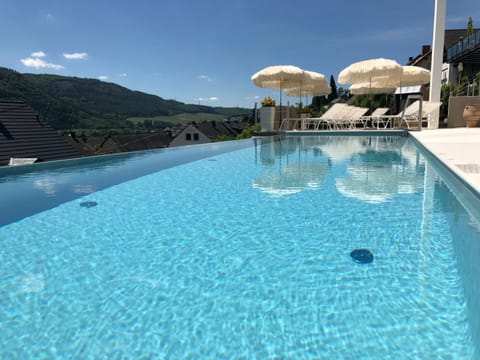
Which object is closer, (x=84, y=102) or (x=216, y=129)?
(x=216, y=129)

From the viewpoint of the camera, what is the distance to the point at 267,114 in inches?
538

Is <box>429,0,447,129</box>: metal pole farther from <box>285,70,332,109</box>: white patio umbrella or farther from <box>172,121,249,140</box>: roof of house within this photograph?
<box>172,121,249,140</box>: roof of house

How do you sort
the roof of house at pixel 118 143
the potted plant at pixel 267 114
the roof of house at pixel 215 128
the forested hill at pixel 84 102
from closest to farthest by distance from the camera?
1. the potted plant at pixel 267 114
2. the roof of house at pixel 118 143
3. the roof of house at pixel 215 128
4. the forested hill at pixel 84 102

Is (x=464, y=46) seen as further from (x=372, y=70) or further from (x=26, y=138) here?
(x=26, y=138)

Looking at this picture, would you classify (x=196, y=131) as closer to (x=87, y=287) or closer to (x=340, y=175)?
(x=340, y=175)

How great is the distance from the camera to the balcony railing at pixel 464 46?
19.2m

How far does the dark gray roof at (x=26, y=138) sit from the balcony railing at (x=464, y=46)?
23.0 metres

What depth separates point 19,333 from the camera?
1706 mm

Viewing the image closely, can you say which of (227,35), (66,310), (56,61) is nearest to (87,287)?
(66,310)

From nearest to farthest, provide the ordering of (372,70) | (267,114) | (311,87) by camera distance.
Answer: (372,70) → (267,114) → (311,87)

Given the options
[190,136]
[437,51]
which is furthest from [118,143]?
[437,51]

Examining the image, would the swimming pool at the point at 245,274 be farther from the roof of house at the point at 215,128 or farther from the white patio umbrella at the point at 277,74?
the roof of house at the point at 215,128

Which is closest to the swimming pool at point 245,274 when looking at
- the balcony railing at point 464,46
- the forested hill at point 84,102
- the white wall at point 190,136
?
the balcony railing at point 464,46

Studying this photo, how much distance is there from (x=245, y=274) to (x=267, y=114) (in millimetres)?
11933
